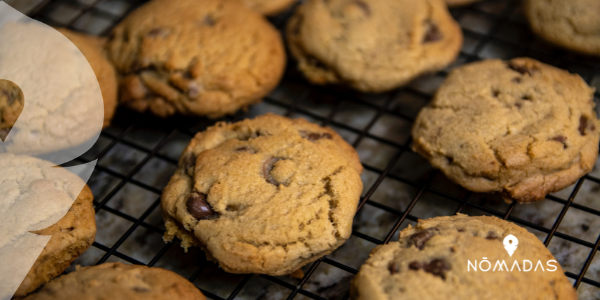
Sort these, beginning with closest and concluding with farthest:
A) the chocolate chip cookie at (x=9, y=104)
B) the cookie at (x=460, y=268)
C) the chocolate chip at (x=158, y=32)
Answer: the cookie at (x=460, y=268) → the chocolate chip cookie at (x=9, y=104) → the chocolate chip at (x=158, y=32)

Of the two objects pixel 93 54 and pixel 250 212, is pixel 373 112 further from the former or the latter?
pixel 93 54

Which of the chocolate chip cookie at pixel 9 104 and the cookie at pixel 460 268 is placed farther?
the chocolate chip cookie at pixel 9 104

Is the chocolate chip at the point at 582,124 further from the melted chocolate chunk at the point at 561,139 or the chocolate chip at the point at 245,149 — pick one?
the chocolate chip at the point at 245,149

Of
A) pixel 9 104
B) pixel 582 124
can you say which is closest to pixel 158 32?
pixel 9 104

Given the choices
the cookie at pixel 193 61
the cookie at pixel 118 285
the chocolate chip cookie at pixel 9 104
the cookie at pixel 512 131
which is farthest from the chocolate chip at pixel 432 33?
the chocolate chip cookie at pixel 9 104

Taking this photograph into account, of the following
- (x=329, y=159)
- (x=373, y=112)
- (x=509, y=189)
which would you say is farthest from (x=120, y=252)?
(x=509, y=189)
